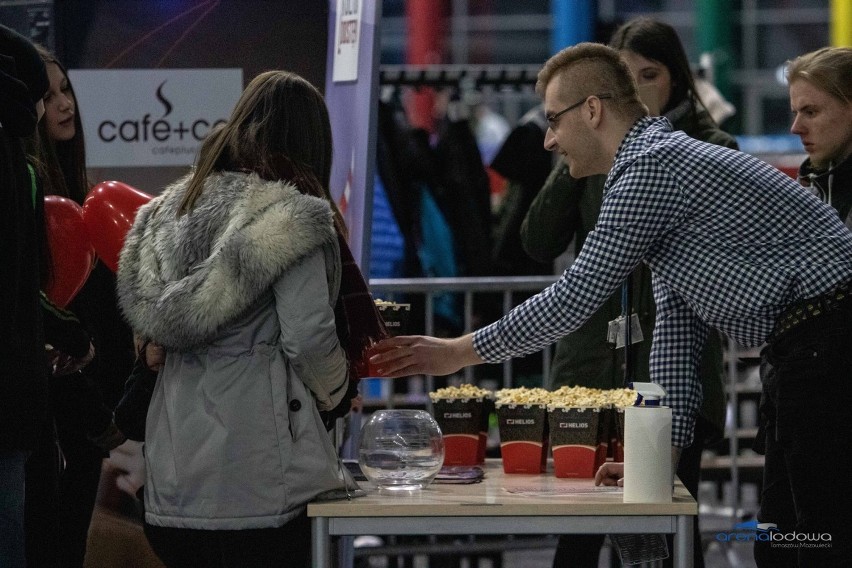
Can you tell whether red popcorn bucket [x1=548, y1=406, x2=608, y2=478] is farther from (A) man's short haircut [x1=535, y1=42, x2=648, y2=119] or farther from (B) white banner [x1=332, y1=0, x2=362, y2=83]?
(B) white banner [x1=332, y1=0, x2=362, y2=83]

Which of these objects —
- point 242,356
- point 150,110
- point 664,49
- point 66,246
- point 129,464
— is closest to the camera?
point 242,356

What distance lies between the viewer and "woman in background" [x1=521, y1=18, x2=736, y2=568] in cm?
378

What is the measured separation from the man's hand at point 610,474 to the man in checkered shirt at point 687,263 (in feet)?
0.50

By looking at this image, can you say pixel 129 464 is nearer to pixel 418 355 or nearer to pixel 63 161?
pixel 63 161

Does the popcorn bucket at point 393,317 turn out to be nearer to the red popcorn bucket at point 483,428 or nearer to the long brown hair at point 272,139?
the red popcorn bucket at point 483,428

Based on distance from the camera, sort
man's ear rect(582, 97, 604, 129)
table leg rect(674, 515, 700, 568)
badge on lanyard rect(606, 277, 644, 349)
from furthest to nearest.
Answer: badge on lanyard rect(606, 277, 644, 349)
man's ear rect(582, 97, 604, 129)
table leg rect(674, 515, 700, 568)

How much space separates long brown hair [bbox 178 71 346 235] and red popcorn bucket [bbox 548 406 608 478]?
2.67ft

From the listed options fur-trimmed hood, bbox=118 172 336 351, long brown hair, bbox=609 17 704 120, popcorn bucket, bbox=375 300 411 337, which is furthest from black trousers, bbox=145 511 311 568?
long brown hair, bbox=609 17 704 120

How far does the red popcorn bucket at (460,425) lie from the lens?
3.23 m

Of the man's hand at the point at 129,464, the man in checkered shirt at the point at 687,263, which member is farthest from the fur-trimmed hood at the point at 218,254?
the man's hand at the point at 129,464

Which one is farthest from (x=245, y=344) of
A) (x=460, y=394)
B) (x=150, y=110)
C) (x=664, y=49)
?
(x=150, y=110)

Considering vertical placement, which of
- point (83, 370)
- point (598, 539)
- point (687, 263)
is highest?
point (687, 263)

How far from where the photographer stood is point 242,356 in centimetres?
271

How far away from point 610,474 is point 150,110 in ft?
7.85
